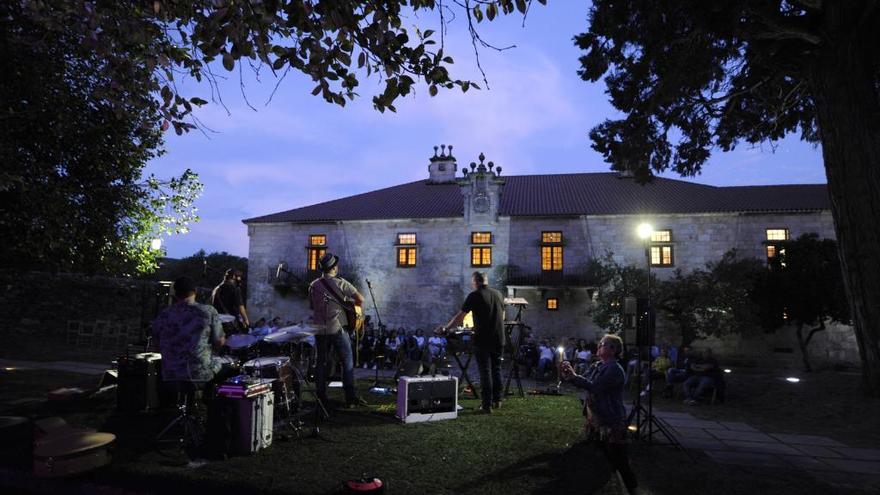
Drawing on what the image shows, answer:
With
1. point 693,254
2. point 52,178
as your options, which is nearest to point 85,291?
point 52,178

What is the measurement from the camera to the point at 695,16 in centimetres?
893

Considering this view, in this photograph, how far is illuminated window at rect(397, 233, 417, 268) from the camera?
27.4m

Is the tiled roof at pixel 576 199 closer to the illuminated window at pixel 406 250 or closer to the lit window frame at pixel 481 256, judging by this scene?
the illuminated window at pixel 406 250

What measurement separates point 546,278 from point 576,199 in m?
5.22

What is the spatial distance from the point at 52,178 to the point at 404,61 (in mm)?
10642

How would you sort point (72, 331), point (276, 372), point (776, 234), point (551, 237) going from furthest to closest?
point (551, 237) < point (776, 234) < point (72, 331) < point (276, 372)

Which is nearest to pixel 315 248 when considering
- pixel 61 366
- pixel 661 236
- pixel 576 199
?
pixel 576 199

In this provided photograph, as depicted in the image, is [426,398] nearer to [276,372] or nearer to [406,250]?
[276,372]

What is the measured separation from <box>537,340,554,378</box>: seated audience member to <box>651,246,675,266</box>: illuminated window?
34.1 ft

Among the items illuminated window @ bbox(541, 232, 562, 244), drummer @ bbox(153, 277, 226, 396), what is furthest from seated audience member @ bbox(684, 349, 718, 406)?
illuminated window @ bbox(541, 232, 562, 244)

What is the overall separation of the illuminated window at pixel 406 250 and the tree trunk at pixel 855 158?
2018cm

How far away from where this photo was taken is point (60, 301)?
59.4 feet

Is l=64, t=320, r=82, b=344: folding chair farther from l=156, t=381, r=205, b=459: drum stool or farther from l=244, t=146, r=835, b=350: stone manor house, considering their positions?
l=156, t=381, r=205, b=459: drum stool

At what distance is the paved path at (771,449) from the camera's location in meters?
5.61
